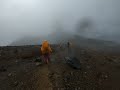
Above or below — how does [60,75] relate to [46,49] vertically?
below

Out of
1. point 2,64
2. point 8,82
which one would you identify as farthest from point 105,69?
point 2,64

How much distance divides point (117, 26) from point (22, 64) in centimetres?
5364

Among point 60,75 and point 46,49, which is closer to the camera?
point 60,75

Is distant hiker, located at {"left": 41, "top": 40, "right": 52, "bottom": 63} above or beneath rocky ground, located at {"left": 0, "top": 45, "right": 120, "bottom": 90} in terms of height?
above

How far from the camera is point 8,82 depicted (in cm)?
1873

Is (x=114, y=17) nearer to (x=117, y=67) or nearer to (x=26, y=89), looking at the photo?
(x=117, y=67)

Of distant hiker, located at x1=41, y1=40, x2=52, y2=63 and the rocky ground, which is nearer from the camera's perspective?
the rocky ground

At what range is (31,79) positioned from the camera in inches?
725

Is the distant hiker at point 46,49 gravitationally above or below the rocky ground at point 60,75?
above

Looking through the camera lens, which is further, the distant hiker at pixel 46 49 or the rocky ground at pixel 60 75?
the distant hiker at pixel 46 49

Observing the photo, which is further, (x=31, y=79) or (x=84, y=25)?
(x=84, y=25)

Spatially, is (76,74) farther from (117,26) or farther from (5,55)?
(117,26)

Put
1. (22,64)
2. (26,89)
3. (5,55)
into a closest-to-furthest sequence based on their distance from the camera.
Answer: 1. (26,89)
2. (22,64)
3. (5,55)

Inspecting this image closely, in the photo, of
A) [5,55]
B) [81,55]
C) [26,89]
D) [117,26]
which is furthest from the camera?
[117,26]
